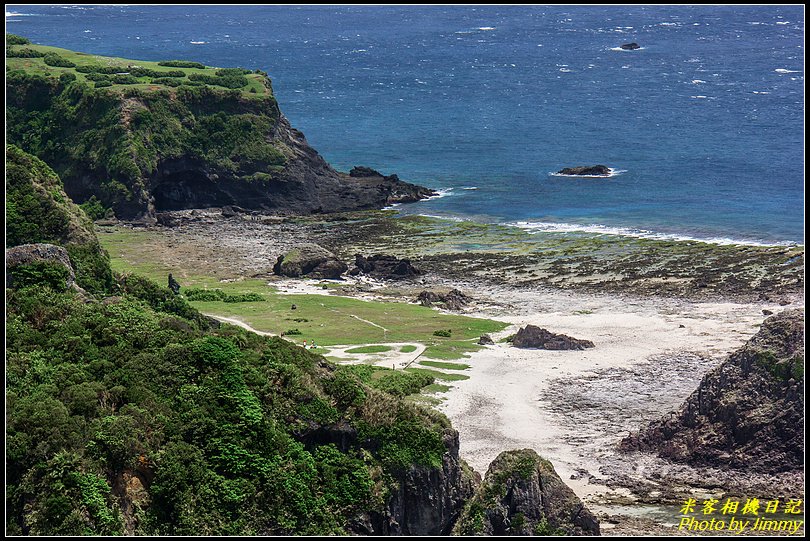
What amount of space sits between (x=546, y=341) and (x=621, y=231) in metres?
42.4

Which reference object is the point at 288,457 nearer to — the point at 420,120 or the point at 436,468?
the point at 436,468

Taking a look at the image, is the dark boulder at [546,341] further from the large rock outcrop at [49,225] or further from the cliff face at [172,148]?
the cliff face at [172,148]

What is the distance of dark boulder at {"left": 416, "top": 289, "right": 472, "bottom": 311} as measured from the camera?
8062 cm

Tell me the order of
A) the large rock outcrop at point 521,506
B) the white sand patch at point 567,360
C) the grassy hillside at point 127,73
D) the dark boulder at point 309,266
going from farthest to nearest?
the grassy hillside at point 127,73 → the dark boulder at point 309,266 → the white sand patch at point 567,360 → the large rock outcrop at point 521,506

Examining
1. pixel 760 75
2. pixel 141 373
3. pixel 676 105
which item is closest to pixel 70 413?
pixel 141 373

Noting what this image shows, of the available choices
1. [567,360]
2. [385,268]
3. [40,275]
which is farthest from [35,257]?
[385,268]

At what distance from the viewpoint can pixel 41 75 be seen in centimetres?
12050

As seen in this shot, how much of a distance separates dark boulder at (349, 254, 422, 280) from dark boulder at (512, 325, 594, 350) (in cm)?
2452

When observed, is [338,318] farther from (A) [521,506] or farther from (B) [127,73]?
(B) [127,73]

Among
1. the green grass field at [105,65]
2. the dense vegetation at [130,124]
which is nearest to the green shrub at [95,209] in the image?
the dense vegetation at [130,124]

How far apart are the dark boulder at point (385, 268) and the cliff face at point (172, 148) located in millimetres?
24189

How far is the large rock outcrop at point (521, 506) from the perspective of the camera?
35.8m

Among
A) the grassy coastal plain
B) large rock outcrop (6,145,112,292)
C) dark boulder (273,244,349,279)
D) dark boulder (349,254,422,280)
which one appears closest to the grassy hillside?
the grassy coastal plain

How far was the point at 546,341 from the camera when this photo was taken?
216ft
